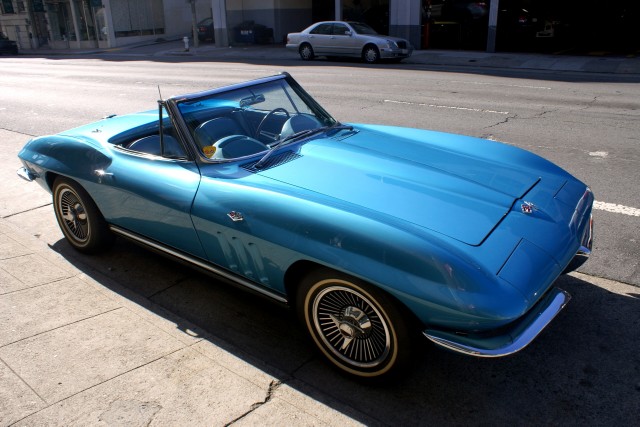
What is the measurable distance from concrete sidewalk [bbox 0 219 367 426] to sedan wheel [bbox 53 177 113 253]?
47 cm

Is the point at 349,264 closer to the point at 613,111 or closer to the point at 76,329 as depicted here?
the point at 76,329

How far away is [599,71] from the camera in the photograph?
17.1 metres

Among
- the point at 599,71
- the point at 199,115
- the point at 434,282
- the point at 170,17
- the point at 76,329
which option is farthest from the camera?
the point at 170,17

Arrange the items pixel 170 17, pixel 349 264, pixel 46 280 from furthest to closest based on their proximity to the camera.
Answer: pixel 170 17
pixel 46 280
pixel 349 264

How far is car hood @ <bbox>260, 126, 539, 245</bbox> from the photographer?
2975 millimetres

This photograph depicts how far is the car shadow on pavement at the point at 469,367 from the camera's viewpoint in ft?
9.34

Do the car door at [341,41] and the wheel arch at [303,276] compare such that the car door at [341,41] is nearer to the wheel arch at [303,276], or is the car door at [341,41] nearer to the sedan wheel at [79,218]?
the sedan wheel at [79,218]

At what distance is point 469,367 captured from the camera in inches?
127

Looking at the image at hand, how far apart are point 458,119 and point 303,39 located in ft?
43.7

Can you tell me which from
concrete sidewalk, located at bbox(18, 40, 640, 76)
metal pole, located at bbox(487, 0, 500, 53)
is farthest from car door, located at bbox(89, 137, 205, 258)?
metal pole, located at bbox(487, 0, 500, 53)

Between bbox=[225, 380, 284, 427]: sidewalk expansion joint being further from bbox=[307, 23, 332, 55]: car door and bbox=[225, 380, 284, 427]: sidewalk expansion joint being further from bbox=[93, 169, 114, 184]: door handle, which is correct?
bbox=[307, 23, 332, 55]: car door

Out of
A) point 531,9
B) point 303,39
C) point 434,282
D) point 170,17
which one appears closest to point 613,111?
point 434,282

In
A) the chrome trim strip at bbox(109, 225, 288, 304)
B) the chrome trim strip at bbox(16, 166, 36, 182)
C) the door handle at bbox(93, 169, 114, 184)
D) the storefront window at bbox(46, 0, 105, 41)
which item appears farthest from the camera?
the storefront window at bbox(46, 0, 105, 41)

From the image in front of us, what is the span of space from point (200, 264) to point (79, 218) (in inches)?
60.8
